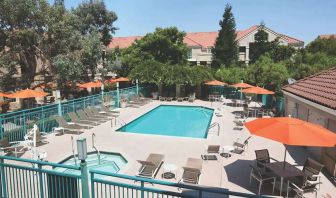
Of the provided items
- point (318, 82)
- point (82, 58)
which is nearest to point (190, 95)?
point (82, 58)

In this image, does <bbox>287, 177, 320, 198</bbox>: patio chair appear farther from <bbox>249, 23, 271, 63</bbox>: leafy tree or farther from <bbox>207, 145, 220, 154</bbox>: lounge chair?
<bbox>249, 23, 271, 63</bbox>: leafy tree

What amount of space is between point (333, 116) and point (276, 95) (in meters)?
13.2

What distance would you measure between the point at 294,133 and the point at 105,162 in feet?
26.8

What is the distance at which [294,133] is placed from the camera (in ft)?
25.0

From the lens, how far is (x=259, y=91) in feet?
68.5

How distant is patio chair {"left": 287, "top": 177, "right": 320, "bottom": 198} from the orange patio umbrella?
1.57 m

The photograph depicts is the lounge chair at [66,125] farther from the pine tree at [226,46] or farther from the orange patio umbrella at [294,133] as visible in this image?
the pine tree at [226,46]

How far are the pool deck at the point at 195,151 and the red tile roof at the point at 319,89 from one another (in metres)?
2.78

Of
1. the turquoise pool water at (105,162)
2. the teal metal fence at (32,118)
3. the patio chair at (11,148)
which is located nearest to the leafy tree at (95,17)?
the teal metal fence at (32,118)

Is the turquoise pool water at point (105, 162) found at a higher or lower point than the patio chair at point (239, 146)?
lower

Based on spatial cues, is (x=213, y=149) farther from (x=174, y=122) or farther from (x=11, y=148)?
(x=174, y=122)

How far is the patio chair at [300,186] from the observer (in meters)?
8.02

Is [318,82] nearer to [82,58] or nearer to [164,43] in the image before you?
[82,58]

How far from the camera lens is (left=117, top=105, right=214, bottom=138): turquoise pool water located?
19.5 meters
